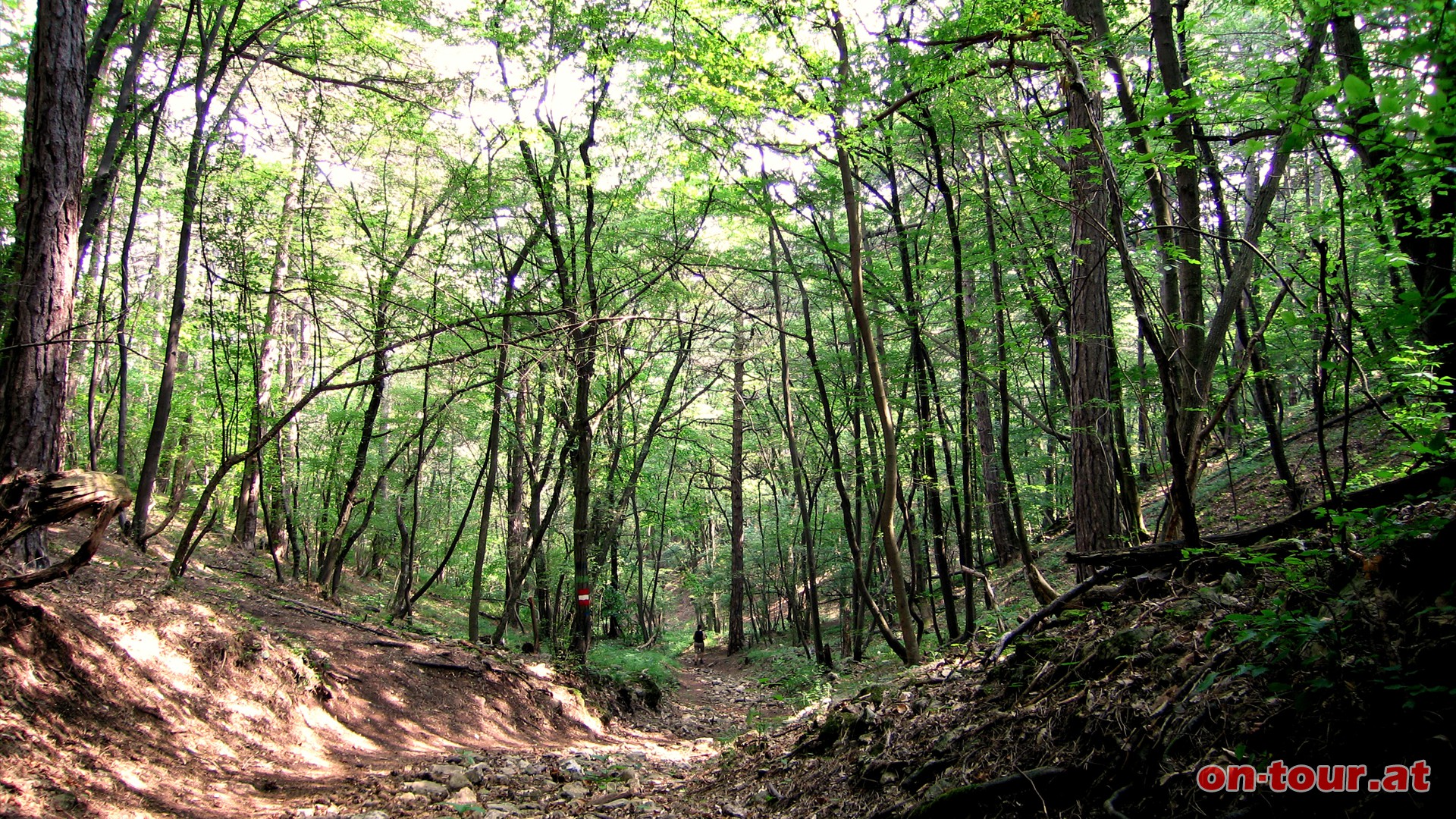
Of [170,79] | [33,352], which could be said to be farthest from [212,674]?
[170,79]

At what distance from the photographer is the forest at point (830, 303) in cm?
279

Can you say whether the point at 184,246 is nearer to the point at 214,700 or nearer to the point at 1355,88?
the point at 214,700

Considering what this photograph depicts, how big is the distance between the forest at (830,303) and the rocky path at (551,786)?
94cm

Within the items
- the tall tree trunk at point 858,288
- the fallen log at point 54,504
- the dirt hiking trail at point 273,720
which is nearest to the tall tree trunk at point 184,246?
the dirt hiking trail at point 273,720

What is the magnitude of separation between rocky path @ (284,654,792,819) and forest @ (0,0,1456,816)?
36.9 inches

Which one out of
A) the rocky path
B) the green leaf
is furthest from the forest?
the rocky path

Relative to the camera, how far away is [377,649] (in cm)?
894

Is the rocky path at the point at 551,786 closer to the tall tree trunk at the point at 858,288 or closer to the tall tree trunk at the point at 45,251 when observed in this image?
the tall tree trunk at the point at 858,288

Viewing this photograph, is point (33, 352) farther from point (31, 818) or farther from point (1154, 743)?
point (1154, 743)

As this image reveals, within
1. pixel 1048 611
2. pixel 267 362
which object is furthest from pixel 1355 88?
pixel 267 362

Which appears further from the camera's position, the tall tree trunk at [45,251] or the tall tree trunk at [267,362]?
the tall tree trunk at [267,362]

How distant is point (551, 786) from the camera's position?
579 cm

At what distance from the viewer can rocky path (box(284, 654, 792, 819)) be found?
4789mm

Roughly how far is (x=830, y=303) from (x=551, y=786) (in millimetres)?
8930
